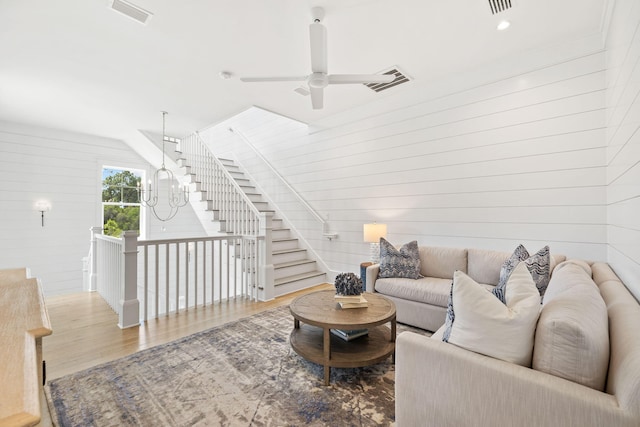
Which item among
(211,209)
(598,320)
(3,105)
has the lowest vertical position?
(598,320)

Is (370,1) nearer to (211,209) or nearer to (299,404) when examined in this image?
(299,404)

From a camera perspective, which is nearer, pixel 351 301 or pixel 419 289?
pixel 351 301

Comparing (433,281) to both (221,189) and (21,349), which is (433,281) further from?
(221,189)

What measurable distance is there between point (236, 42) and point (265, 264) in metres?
2.73

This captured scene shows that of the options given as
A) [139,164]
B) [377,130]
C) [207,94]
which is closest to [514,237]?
[377,130]

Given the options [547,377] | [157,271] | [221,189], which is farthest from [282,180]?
[547,377]

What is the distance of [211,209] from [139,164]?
2.79 m

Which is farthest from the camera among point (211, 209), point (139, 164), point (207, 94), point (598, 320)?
point (139, 164)

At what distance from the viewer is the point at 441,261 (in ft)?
11.2

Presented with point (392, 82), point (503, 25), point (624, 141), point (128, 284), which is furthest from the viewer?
point (392, 82)

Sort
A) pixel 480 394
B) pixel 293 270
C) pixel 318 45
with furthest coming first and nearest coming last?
1. pixel 293 270
2. pixel 318 45
3. pixel 480 394

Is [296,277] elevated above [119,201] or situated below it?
below

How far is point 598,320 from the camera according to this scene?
114cm

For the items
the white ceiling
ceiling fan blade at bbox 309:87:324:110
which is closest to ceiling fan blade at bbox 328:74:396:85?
ceiling fan blade at bbox 309:87:324:110
